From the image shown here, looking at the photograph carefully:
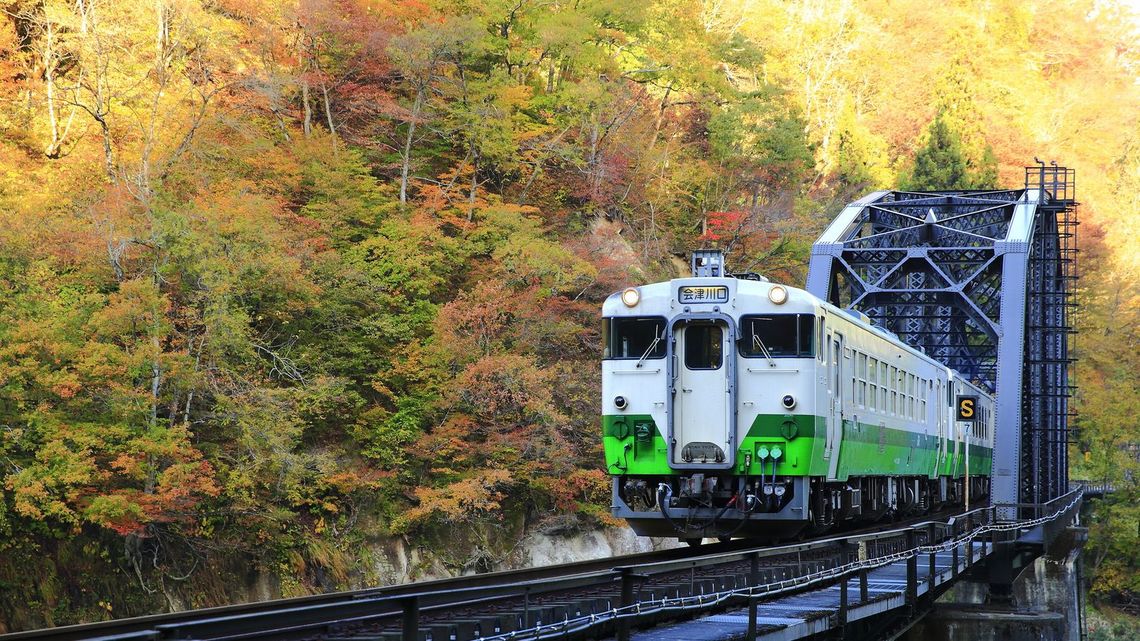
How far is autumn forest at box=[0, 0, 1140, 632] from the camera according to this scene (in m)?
20.5

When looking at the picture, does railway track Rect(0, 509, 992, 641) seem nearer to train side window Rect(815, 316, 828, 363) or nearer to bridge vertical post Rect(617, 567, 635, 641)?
bridge vertical post Rect(617, 567, 635, 641)

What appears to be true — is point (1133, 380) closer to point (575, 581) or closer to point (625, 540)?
point (625, 540)

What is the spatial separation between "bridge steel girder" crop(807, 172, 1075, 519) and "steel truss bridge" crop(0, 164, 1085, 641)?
0.21 feet

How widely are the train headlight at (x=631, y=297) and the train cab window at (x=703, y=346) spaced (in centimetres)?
67

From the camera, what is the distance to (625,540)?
29.8 m

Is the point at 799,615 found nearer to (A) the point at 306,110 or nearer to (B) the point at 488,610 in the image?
(B) the point at 488,610

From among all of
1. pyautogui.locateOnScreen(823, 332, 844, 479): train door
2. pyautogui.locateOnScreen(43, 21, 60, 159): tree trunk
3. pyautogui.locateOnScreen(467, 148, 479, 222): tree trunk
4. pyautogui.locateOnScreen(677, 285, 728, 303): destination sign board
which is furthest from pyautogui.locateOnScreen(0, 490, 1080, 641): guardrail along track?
pyautogui.locateOnScreen(467, 148, 479, 222): tree trunk

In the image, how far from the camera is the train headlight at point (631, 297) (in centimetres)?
1500

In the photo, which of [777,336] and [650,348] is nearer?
[777,336]

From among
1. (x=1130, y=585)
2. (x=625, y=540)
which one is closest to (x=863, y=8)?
(x=1130, y=585)

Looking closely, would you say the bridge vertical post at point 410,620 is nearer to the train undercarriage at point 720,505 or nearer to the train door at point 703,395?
the train undercarriage at point 720,505

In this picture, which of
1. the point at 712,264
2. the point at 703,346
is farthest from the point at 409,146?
the point at 703,346

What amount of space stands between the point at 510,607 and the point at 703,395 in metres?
6.27

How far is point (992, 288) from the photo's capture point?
4272cm
